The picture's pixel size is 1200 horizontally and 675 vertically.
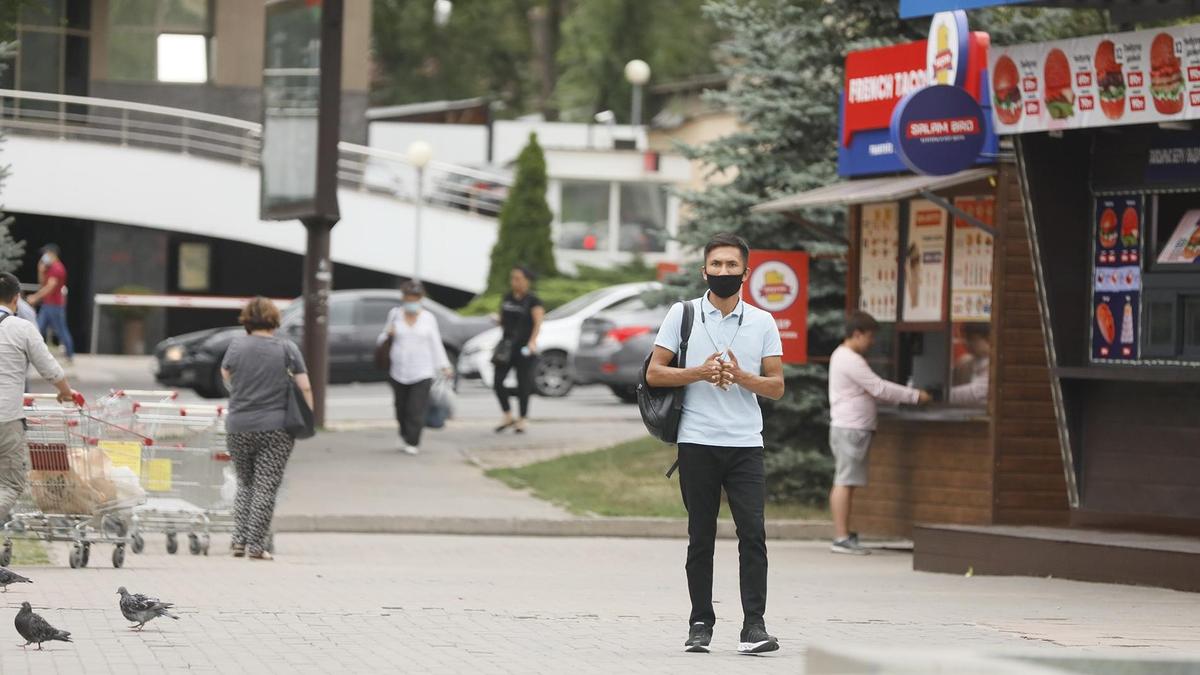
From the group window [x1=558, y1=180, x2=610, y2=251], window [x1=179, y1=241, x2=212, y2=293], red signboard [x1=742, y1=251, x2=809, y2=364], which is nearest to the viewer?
red signboard [x1=742, y1=251, x2=809, y2=364]

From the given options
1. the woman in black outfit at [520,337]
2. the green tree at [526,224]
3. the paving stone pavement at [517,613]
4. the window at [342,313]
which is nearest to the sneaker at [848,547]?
the paving stone pavement at [517,613]

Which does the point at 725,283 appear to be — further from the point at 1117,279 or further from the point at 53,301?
the point at 53,301

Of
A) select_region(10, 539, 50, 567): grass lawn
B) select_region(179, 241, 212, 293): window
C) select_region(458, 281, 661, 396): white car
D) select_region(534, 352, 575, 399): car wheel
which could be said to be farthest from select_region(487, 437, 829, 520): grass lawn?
select_region(179, 241, 212, 293): window

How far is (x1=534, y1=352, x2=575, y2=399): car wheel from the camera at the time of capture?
31.8 metres

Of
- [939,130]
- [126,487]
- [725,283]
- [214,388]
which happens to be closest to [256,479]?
[126,487]

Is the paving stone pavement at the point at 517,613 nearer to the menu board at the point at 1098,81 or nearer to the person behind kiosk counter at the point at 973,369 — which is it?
the person behind kiosk counter at the point at 973,369

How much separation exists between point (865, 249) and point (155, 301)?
25.0 m

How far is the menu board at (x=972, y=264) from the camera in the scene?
15680mm

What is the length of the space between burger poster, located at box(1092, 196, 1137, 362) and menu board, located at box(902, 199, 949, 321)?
2.00 meters

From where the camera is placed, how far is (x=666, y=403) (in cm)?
955

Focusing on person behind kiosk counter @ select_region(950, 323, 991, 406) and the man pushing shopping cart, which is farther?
person behind kiosk counter @ select_region(950, 323, 991, 406)

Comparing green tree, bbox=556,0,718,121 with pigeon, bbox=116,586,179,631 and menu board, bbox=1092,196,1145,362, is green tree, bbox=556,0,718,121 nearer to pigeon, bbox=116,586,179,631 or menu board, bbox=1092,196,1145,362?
menu board, bbox=1092,196,1145,362

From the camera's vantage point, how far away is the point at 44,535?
13.2 meters

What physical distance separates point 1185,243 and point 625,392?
1716cm
